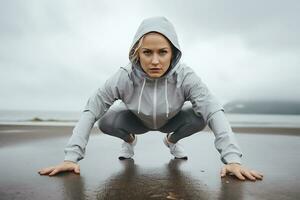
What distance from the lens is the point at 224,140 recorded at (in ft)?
8.66

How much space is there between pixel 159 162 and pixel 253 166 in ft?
3.11

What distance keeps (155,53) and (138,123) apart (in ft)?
3.41

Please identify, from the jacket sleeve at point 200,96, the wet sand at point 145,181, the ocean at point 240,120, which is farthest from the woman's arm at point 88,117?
the ocean at point 240,120

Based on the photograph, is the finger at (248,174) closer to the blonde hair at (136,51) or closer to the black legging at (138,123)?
the black legging at (138,123)

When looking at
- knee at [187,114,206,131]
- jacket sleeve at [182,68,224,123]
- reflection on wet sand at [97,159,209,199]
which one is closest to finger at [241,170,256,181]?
reflection on wet sand at [97,159,209,199]

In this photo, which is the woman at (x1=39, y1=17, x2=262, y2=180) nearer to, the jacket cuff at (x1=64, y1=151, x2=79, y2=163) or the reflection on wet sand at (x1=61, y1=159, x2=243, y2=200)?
the jacket cuff at (x1=64, y1=151, x2=79, y2=163)

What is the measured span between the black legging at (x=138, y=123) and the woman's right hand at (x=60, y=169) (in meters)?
0.86

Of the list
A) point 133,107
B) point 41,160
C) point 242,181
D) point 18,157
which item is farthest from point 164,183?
point 18,157

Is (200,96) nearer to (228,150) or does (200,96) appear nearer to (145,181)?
(228,150)

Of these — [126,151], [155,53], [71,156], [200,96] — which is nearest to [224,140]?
[200,96]

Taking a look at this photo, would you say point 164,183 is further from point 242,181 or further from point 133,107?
point 133,107

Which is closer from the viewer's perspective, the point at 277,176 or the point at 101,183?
the point at 101,183

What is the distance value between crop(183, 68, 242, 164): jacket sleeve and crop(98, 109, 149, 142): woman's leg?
30.2 inches

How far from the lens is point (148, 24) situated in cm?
283
